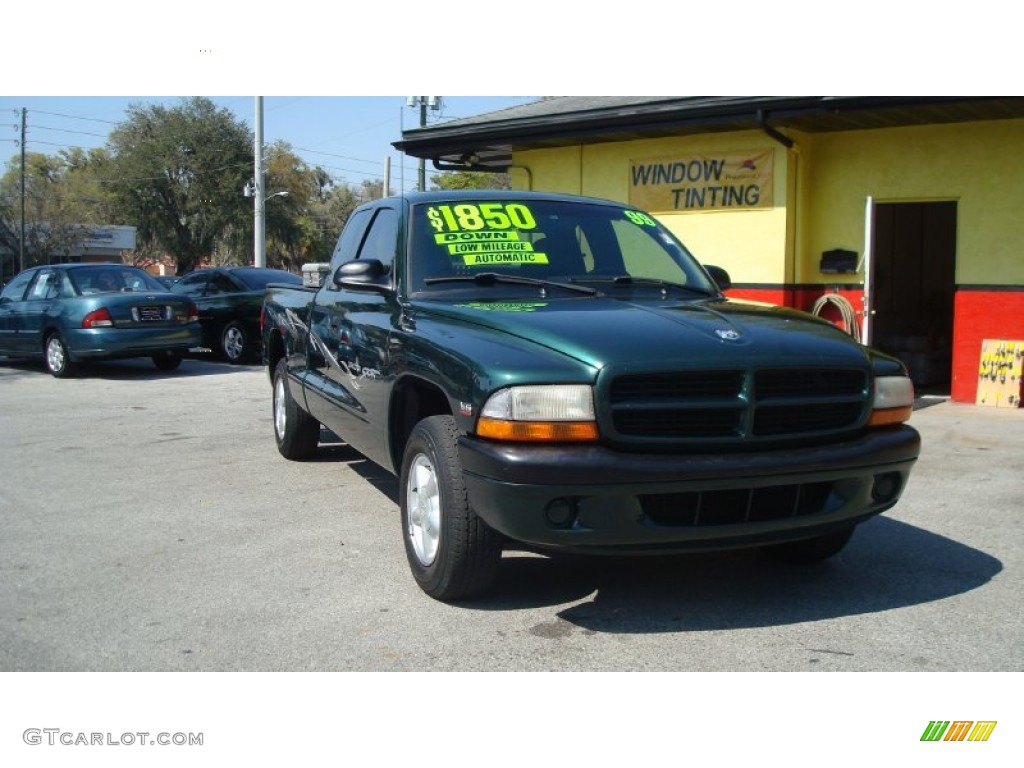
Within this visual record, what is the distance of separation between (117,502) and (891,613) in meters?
4.58

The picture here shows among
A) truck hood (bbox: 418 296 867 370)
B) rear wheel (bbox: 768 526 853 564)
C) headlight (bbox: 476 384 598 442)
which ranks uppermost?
truck hood (bbox: 418 296 867 370)

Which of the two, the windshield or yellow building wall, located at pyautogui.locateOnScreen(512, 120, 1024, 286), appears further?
yellow building wall, located at pyautogui.locateOnScreen(512, 120, 1024, 286)

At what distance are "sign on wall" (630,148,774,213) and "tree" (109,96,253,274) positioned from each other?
3440 cm

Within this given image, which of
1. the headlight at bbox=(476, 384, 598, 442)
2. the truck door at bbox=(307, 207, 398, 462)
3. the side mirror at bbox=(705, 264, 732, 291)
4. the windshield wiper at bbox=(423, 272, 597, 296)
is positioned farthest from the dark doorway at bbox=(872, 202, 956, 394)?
the headlight at bbox=(476, 384, 598, 442)

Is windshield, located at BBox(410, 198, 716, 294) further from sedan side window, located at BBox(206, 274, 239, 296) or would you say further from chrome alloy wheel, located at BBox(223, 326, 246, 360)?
sedan side window, located at BBox(206, 274, 239, 296)

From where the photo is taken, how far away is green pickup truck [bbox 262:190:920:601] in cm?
364

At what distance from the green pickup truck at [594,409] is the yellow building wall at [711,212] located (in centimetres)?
708

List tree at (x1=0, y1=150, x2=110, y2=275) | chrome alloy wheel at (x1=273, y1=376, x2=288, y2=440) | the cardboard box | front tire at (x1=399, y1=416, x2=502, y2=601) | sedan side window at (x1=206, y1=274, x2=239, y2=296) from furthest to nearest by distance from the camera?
tree at (x1=0, y1=150, x2=110, y2=275)
sedan side window at (x1=206, y1=274, x2=239, y2=296)
the cardboard box
chrome alloy wheel at (x1=273, y1=376, x2=288, y2=440)
front tire at (x1=399, y1=416, x2=502, y2=601)

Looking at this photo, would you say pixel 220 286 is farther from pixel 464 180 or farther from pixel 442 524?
pixel 464 180

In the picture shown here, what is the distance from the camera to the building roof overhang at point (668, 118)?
9969 mm

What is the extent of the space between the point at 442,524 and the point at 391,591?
0.63 meters

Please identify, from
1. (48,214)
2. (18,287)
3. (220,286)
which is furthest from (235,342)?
(48,214)

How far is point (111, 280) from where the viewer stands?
13664 millimetres

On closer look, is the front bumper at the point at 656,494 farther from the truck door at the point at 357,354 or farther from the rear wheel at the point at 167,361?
the rear wheel at the point at 167,361
